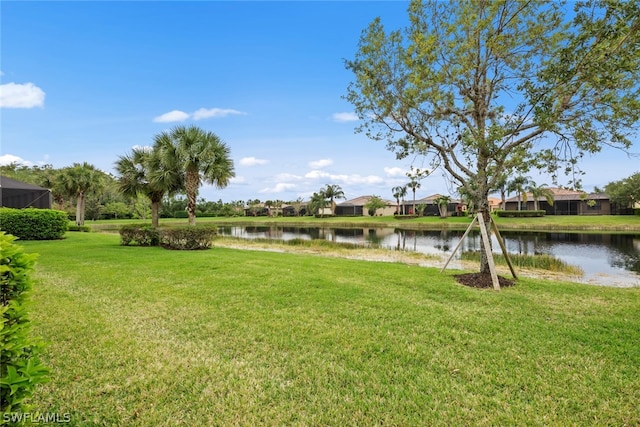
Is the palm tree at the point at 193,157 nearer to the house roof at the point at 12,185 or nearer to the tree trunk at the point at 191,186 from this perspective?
the tree trunk at the point at 191,186

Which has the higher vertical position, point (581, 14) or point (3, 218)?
point (581, 14)

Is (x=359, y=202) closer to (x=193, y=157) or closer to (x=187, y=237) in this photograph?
(x=193, y=157)

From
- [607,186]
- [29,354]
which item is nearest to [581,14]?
[29,354]

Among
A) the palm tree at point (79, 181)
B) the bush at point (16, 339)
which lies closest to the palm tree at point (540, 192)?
the bush at point (16, 339)

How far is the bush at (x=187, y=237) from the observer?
1436 cm

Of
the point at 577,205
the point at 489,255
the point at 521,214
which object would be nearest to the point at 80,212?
the point at 489,255

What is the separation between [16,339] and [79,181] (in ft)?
115

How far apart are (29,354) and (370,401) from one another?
273cm

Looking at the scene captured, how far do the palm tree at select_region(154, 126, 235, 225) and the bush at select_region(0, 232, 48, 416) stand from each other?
45.9 feet

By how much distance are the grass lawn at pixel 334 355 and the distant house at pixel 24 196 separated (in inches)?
664

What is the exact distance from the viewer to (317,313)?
5.45 m

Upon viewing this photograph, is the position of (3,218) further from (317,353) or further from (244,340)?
(317,353)

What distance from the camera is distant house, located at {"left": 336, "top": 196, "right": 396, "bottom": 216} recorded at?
75.1m

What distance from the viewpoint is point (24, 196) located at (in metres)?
19.6
